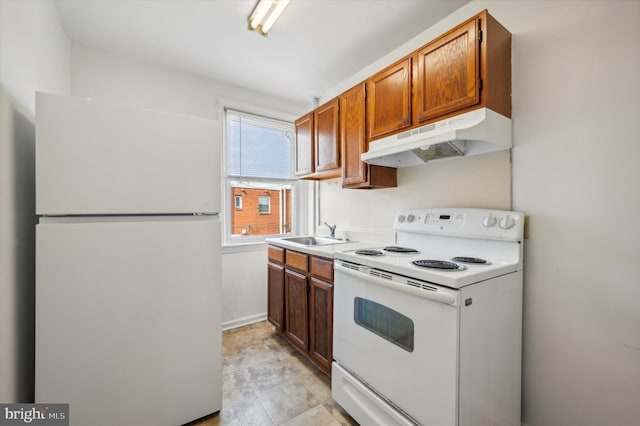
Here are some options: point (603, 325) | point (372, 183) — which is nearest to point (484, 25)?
point (372, 183)

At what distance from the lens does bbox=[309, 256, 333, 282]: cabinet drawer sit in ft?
6.08

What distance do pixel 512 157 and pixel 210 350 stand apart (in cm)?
201

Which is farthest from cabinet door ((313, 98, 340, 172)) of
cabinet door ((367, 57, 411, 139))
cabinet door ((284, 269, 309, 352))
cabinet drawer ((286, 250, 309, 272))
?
cabinet door ((284, 269, 309, 352))

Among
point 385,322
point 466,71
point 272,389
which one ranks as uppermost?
point 466,71

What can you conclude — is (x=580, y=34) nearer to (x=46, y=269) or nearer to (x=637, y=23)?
(x=637, y=23)

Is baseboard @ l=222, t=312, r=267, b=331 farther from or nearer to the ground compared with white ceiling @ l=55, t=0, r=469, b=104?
nearer to the ground

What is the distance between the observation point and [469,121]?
136 cm

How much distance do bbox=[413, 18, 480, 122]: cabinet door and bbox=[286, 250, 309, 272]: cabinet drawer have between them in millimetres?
1264

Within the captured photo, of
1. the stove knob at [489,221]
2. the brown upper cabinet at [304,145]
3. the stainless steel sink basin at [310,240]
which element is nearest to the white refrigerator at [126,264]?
the brown upper cabinet at [304,145]

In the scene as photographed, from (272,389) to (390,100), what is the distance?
2108 millimetres

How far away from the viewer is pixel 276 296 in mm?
2531

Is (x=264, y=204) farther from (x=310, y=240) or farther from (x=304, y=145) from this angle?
(x=304, y=145)

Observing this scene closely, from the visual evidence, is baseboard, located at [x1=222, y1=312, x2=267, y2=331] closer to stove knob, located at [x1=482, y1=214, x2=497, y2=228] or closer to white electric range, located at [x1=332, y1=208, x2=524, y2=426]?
white electric range, located at [x1=332, y1=208, x2=524, y2=426]

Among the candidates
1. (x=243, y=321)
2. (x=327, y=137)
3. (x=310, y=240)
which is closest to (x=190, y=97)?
(x=327, y=137)
